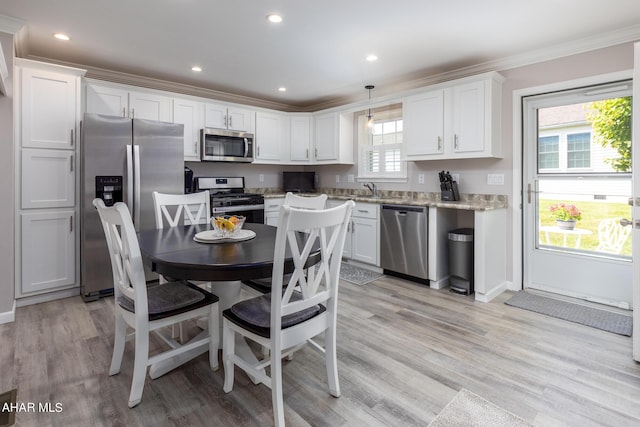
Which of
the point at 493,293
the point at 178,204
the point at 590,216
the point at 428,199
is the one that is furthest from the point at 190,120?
the point at 590,216

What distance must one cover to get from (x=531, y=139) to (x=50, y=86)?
4507 millimetres

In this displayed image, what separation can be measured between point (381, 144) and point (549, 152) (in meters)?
2.00

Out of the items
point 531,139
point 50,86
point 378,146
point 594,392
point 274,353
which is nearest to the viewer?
point 274,353

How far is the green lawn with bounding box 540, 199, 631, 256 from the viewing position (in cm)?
301

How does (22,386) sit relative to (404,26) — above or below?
below

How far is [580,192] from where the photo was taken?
3.21m

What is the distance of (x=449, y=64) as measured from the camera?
145 inches

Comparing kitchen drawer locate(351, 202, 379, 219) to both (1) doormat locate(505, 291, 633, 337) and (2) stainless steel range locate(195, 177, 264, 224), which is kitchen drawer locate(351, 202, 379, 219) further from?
(1) doormat locate(505, 291, 633, 337)

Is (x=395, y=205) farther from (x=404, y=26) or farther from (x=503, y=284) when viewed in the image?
(x=404, y=26)

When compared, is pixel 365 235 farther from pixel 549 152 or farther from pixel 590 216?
pixel 590 216

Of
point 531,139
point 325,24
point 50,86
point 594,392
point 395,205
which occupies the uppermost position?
point 325,24

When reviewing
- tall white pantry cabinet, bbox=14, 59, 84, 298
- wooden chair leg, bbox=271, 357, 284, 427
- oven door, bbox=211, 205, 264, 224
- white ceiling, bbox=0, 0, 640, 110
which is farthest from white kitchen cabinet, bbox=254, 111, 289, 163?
wooden chair leg, bbox=271, 357, 284, 427

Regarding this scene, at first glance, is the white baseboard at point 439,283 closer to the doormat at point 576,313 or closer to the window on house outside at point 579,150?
the doormat at point 576,313

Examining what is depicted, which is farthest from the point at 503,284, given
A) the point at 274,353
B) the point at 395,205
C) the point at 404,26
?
the point at 274,353
